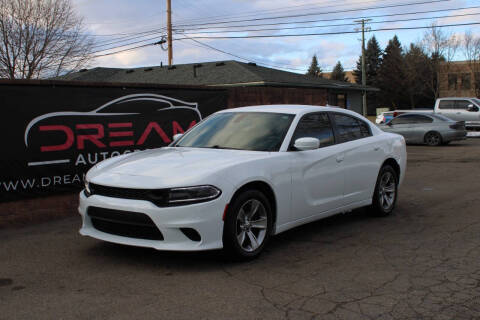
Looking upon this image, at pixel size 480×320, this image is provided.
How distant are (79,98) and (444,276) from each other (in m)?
5.84

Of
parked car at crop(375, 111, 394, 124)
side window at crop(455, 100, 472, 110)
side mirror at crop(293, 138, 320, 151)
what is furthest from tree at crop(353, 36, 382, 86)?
side mirror at crop(293, 138, 320, 151)

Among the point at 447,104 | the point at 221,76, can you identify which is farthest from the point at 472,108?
the point at 221,76

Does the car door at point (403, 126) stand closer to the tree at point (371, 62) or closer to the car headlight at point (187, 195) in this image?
the car headlight at point (187, 195)

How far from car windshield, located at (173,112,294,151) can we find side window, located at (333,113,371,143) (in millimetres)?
877

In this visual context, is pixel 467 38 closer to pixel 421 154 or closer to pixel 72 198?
pixel 421 154

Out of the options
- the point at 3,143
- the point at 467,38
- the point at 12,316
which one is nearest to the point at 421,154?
the point at 3,143

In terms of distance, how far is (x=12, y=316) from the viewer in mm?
3832

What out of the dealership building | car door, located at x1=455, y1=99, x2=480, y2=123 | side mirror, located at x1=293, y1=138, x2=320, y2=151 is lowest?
side mirror, located at x1=293, y1=138, x2=320, y2=151

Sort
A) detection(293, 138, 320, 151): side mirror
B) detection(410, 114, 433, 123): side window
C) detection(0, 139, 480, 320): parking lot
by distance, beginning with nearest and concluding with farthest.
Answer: detection(0, 139, 480, 320): parking lot, detection(293, 138, 320, 151): side mirror, detection(410, 114, 433, 123): side window

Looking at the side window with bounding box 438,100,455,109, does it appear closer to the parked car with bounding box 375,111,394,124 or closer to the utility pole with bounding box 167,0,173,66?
the parked car with bounding box 375,111,394,124

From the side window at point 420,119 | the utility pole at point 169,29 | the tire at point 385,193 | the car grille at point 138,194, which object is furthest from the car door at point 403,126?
the car grille at point 138,194

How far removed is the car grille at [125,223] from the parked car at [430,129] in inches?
720

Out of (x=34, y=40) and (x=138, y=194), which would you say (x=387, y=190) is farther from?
(x=34, y=40)

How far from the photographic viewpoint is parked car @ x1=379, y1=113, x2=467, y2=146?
20578mm
